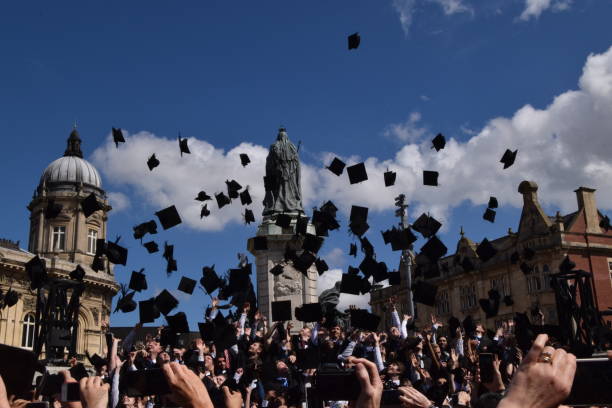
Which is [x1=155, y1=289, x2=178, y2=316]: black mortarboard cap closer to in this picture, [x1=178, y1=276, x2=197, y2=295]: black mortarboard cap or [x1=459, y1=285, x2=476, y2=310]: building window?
[x1=178, y1=276, x2=197, y2=295]: black mortarboard cap

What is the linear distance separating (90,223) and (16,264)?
9.31m

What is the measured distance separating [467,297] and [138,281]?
35961 millimetres

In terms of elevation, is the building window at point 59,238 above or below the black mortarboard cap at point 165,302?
above

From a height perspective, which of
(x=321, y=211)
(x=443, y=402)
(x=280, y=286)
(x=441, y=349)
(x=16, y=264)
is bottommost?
(x=443, y=402)

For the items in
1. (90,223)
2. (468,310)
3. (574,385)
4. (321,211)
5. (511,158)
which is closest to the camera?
(574,385)

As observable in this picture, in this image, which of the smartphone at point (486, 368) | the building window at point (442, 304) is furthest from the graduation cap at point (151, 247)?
the building window at point (442, 304)

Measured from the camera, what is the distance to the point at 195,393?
6.69 ft

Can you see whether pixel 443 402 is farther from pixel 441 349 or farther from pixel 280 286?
pixel 280 286

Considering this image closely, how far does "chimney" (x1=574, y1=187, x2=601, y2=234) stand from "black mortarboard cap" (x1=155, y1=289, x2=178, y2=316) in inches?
1283

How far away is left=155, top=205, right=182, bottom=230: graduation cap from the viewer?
13.1 metres

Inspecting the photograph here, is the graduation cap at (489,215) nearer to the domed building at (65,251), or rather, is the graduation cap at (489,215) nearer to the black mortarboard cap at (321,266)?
the black mortarboard cap at (321,266)

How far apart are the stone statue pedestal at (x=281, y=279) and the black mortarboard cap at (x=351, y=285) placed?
4.72m

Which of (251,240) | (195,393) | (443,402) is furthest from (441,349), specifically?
(195,393)

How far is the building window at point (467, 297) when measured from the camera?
4469 cm
